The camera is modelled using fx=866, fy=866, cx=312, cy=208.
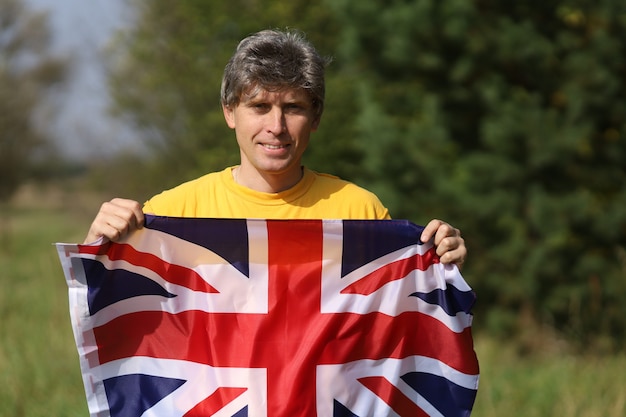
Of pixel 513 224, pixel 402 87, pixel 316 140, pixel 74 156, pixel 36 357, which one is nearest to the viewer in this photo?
pixel 36 357

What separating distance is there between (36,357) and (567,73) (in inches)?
205

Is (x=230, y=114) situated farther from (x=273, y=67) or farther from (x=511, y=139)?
(x=511, y=139)

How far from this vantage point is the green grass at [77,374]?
5387mm

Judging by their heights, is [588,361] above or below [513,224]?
below

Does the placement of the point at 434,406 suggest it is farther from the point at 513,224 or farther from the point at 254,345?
the point at 513,224

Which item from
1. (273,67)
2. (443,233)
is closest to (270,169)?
(273,67)

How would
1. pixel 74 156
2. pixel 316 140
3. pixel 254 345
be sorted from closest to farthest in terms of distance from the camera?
pixel 254 345
pixel 316 140
pixel 74 156

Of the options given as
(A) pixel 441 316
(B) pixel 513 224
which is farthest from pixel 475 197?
(A) pixel 441 316

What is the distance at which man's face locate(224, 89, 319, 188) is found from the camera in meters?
2.66

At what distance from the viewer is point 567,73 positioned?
791 cm

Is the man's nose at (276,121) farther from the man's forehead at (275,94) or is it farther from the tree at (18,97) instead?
the tree at (18,97)

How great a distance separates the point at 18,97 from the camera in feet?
76.6

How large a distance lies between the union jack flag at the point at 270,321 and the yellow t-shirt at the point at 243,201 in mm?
50

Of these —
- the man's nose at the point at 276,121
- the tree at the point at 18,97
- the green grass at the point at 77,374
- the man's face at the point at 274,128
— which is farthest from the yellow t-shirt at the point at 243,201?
the tree at the point at 18,97
